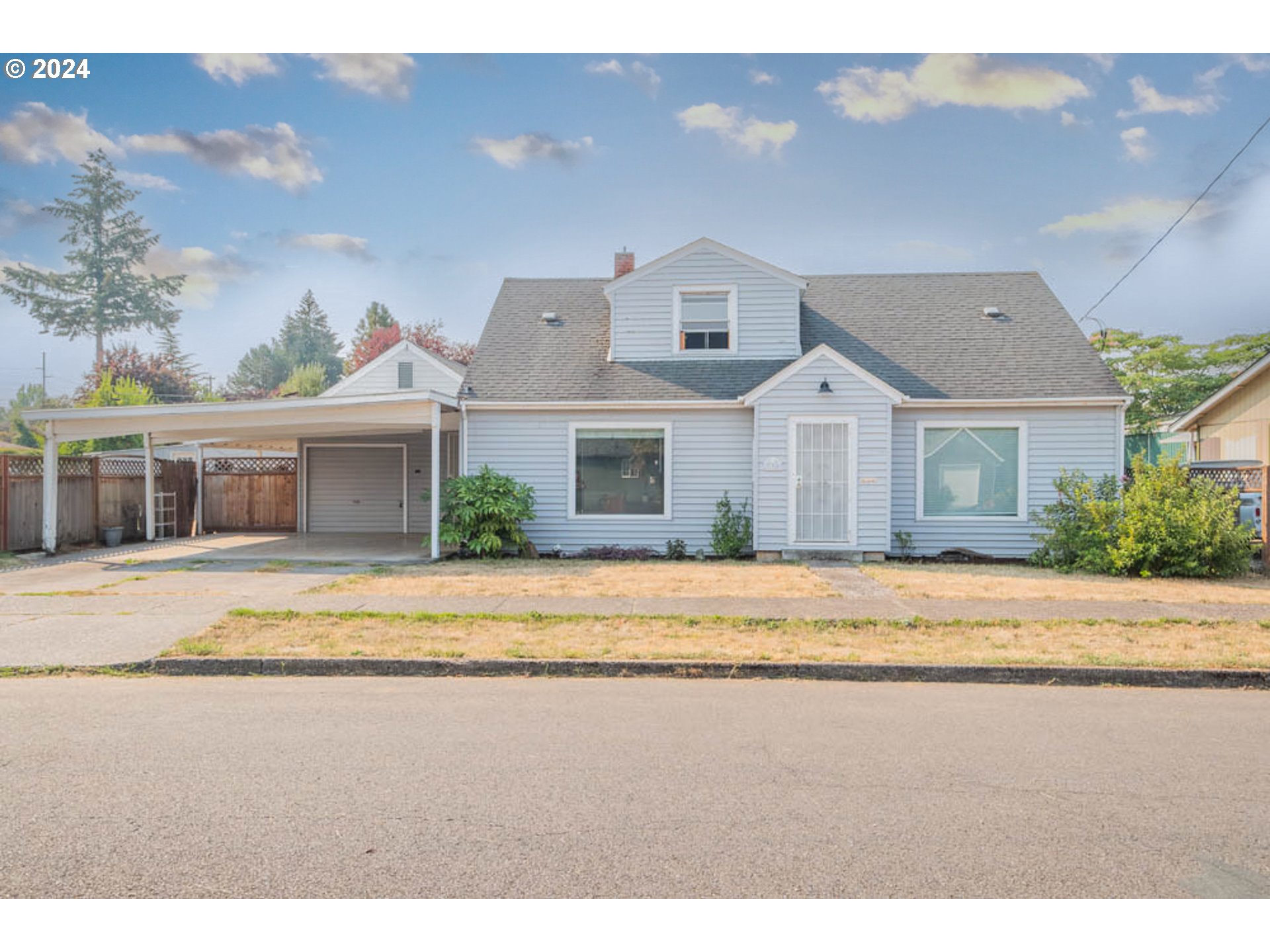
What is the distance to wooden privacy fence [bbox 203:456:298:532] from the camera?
803 inches

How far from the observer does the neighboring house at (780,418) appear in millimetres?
13914

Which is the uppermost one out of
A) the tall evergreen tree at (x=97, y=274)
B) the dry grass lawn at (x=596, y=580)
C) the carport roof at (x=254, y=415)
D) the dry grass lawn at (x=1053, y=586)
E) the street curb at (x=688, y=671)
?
the tall evergreen tree at (x=97, y=274)

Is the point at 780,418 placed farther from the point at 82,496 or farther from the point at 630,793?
the point at 82,496

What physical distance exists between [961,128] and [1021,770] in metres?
17.1

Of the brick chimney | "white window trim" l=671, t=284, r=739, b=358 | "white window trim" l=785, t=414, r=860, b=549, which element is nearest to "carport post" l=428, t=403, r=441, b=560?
"white window trim" l=671, t=284, r=739, b=358

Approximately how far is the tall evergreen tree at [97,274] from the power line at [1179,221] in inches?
1956

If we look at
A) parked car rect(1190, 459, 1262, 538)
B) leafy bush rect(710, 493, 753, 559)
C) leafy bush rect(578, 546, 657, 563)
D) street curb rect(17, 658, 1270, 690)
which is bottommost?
street curb rect(17, 658, 1270, 690)

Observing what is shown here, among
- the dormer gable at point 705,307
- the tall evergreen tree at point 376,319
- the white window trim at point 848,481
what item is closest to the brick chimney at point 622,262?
the dormer gable at point 705,307

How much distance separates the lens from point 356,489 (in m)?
19.8

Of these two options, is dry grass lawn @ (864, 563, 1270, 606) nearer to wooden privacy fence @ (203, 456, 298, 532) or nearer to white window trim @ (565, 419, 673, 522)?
white window trim @ (565, 419, 673, 522)

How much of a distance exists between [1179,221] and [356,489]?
67.6ft

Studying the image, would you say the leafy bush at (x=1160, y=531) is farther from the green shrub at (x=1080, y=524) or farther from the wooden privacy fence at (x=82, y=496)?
the wooden privacy fence at (x=82, y=496)

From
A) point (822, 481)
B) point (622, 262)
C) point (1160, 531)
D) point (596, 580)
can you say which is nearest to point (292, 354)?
point (622, 262)

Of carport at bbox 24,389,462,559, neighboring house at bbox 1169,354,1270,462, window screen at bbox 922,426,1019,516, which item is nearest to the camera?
carport at bbox 24,389,462,559
